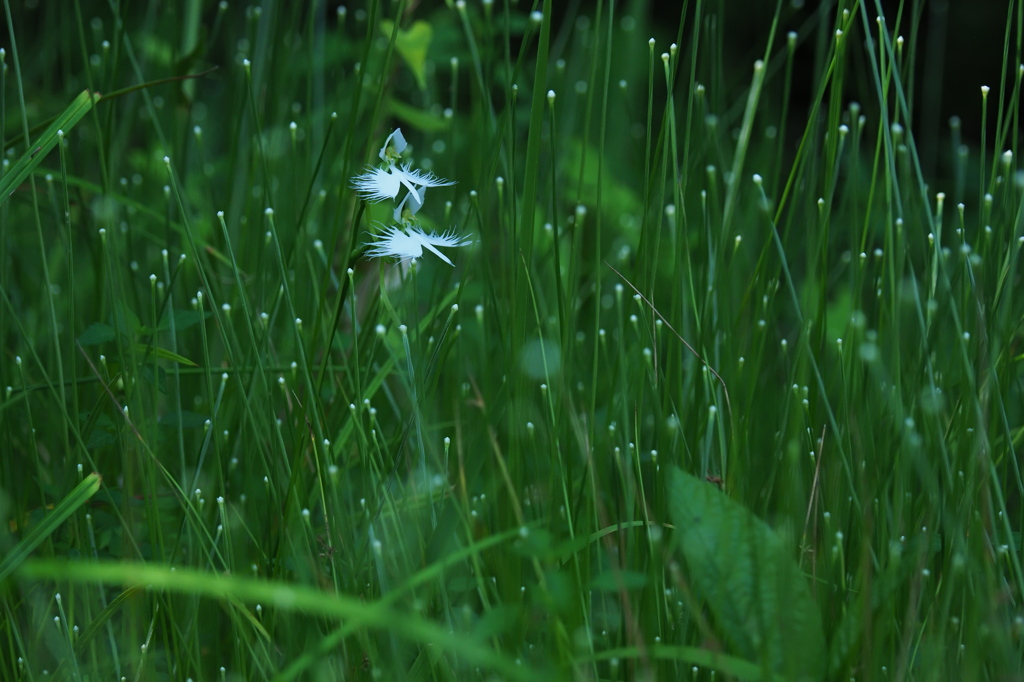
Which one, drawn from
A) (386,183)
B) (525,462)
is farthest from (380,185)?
(525,462)

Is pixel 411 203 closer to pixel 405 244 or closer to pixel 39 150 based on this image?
pixel 405 244

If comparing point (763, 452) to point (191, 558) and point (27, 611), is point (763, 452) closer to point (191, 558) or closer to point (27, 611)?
point (191, 558)

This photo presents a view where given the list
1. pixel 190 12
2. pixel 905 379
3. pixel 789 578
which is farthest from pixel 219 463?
pixel 190 12

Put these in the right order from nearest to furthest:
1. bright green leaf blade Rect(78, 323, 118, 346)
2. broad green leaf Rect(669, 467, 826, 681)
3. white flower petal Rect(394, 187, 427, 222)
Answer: broad green leaf Rect(669, 467, 826, 681) < white flower petal Rect(394, 187, 427, 222) < bright green leaf blade Rect(78, 323, 118, 346)

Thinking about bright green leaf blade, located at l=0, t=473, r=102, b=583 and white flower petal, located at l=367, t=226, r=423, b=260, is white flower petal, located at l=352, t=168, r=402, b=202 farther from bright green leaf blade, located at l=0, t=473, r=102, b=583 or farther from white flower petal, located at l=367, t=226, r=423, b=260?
bright green leaf blade, located at l=0, t=473, r=102, b=583

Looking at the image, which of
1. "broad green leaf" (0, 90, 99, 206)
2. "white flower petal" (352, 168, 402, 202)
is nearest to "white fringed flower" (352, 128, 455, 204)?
"white flower petal" (352, 168, 402, 202)

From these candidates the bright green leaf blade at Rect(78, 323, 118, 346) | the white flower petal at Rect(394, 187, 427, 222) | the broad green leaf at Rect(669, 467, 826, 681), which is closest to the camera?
the broad green leaf at Rect(669, 467, 826, 681)
